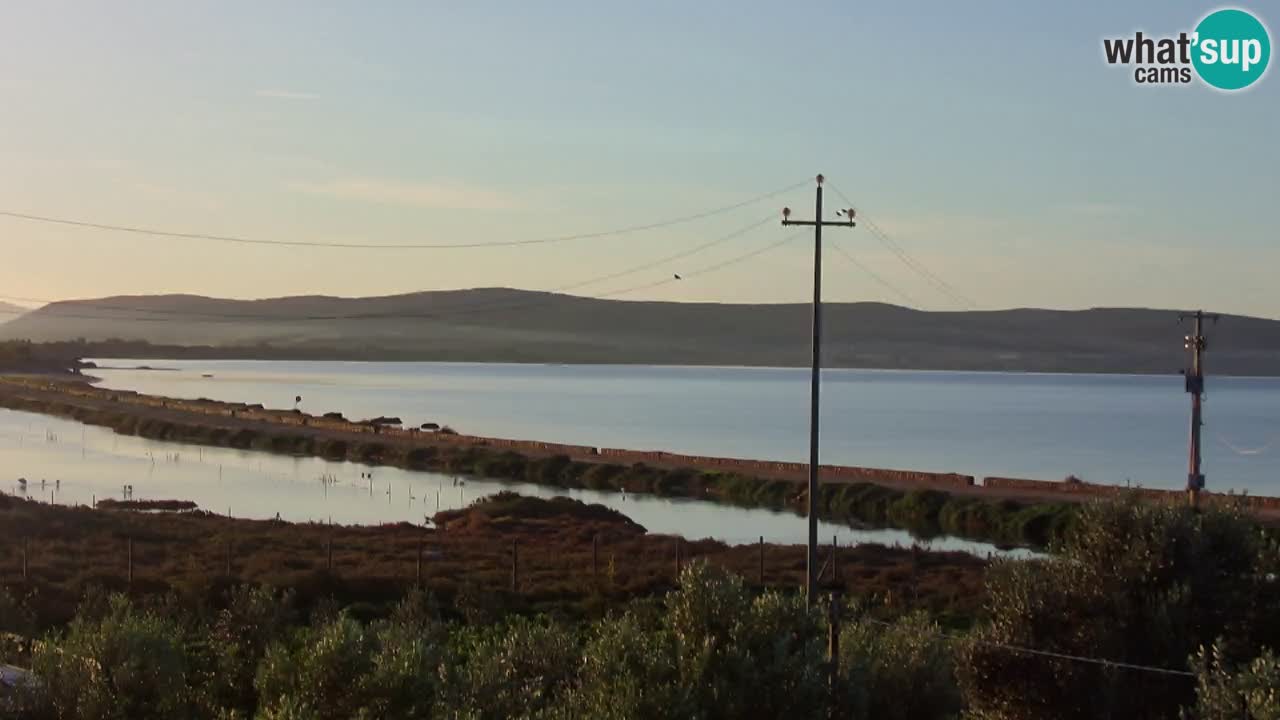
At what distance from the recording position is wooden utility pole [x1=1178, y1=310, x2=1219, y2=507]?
3196cm

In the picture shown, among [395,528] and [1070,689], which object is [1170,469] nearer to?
[395,528]

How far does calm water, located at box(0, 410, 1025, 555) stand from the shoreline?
2.53m

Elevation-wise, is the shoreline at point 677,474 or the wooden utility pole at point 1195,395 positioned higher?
the wooden utility pole at point 1195,395

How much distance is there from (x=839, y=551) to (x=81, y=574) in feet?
86.2

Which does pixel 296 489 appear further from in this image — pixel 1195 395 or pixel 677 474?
pixel 1195 395

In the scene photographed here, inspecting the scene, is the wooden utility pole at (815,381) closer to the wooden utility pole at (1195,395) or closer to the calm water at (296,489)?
the wooden utility pole at (1195,395)

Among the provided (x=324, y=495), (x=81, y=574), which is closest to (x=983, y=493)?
(x=324, y=495)

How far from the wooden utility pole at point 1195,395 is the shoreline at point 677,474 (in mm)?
3644

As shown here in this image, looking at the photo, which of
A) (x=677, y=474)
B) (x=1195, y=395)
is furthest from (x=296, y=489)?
(x=1195, y=395)

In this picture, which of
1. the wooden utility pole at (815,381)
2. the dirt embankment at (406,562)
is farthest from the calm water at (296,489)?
the wooden utility pole at (815,381)

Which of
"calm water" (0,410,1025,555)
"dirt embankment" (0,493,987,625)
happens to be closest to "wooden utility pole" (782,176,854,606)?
"dirt embankment" (0,493,987,625)

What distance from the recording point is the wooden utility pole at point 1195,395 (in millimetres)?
31961

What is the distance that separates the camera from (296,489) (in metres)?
82.3

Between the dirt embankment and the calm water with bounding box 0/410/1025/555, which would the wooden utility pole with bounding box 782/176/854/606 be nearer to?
the dirt embankment
